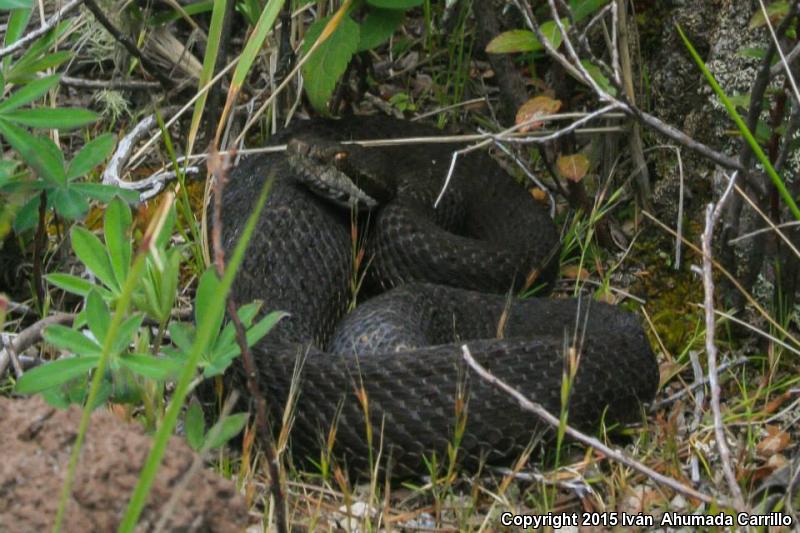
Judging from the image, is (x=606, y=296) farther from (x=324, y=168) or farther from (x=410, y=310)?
(x=324, y=168)

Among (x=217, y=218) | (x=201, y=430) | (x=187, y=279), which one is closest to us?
(x=217, y=218)

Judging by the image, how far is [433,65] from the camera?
6.29 metres

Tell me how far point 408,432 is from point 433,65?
299 centimetres

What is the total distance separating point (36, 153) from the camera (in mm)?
4102

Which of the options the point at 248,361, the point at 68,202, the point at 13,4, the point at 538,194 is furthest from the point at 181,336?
the point at 538,194

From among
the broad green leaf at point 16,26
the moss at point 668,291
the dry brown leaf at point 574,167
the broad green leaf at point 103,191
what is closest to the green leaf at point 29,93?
the broad green leaf at point 16,26

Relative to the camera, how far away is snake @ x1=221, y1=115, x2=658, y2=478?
3.80 metres

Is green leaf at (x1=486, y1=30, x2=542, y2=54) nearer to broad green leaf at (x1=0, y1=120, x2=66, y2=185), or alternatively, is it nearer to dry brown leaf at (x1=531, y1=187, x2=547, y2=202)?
dry brown leaf at (x1=531, y1=187, x2=547, y2=202)

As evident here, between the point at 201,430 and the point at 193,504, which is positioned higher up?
the point at 193,504

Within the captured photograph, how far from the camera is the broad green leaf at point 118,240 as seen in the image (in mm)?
3391

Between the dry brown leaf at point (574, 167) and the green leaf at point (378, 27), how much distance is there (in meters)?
0.95

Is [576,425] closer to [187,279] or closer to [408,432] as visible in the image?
[408,432]

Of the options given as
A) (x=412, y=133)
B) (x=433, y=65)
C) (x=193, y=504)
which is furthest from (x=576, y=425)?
(x=433, y=65)

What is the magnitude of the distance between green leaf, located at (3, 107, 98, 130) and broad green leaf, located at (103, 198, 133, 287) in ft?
2.40
